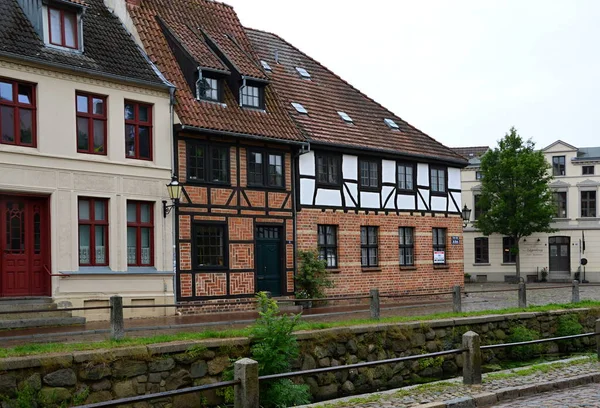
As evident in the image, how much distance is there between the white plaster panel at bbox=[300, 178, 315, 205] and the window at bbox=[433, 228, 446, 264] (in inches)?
260

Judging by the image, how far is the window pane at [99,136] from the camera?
19.2m

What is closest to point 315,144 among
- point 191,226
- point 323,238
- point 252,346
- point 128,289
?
point 323,238

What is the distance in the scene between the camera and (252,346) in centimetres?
1320

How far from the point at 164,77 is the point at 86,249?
17.2ft

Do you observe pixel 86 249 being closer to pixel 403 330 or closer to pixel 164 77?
pixel 164 77

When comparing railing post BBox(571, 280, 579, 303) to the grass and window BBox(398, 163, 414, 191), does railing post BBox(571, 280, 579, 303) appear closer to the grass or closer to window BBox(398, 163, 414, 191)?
the grass

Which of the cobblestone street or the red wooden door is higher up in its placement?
the red wooden door

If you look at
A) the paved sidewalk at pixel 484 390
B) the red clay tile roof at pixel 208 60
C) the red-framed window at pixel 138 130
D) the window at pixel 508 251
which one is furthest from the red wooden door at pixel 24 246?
the window at pixel 508 251

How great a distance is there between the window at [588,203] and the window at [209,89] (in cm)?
3238

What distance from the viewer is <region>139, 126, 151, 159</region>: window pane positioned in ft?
66.1

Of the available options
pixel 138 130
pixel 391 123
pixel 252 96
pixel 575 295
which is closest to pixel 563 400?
pixel 575 295

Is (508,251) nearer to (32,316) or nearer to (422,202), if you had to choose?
(422,202)

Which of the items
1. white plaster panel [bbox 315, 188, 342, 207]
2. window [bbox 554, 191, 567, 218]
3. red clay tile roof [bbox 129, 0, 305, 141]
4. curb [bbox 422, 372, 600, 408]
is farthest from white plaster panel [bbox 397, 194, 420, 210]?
window [bbox 554, 191, 567, 218]

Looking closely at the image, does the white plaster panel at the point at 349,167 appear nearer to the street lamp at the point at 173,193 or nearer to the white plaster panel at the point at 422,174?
the white plaster panel at the point at 422,174
